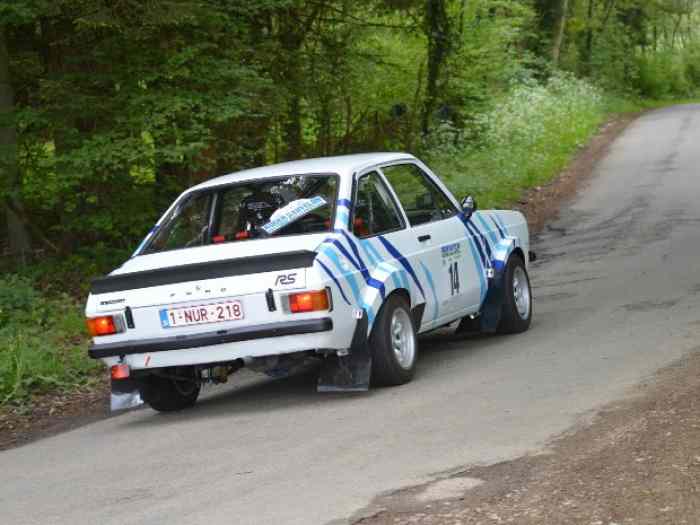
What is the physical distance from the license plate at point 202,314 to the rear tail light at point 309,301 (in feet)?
1.16

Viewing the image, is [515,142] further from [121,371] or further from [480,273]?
[121,371]

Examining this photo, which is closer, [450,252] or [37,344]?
[450,252]

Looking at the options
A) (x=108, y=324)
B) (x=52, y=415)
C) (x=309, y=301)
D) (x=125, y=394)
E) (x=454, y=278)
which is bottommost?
(x=52, y=415)

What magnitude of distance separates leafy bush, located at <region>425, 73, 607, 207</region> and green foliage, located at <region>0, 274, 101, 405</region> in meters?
10.3

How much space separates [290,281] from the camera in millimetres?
7934

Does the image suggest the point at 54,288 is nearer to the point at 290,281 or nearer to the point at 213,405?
→ the point at 213,405

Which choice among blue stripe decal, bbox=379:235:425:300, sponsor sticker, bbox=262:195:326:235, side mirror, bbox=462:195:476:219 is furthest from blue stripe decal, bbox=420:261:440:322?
side mirror, bbox=462:195:476:219

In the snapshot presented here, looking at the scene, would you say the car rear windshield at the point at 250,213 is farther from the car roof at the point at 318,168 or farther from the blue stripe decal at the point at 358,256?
the blue stripe decal at the point at 358,256

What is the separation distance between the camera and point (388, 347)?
848cm

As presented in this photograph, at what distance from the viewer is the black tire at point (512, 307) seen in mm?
10680

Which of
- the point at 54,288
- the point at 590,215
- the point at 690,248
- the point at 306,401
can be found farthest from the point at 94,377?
the point at 590,215

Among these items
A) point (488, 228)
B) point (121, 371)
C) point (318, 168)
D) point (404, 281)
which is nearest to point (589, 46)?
point (488, 228)

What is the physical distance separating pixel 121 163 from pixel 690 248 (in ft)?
23.5

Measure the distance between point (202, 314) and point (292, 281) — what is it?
0.66m
